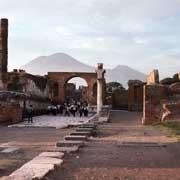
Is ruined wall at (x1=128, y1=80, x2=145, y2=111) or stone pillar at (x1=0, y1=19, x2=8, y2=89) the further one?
ruined wall at (x1=128, y1=80, x2=145, y2=111)

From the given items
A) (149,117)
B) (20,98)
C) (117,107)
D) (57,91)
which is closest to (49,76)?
(57,91)

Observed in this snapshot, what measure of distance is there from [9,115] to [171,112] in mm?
9446

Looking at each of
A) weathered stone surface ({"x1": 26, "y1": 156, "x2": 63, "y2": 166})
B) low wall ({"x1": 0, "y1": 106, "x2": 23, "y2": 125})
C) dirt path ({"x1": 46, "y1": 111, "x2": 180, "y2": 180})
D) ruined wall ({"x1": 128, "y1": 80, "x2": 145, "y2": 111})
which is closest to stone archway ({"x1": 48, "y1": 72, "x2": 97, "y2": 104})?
ruined wall ({"x1": 128, "y1": 80, "x2": 145, "y2": 111})

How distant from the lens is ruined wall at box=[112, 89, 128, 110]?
200 feet

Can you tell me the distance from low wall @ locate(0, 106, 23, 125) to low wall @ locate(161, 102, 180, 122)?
29.0 ft

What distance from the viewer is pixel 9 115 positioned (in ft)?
91.5

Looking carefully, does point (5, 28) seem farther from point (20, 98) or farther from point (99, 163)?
point (99, 163)

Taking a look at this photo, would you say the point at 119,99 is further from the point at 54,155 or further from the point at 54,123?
the point at 54,155

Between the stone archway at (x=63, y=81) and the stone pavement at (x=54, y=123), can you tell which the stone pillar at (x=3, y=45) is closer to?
the stone archway at (x=63, y=81)

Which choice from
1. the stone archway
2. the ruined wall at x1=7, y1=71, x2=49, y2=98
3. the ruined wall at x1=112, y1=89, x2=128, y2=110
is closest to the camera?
the ruined wall at x1=7, y1=71, x2=49, y2=98

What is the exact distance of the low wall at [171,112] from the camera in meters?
26.3

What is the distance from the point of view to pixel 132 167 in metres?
9.63

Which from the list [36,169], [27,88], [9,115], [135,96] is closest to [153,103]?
[9,115]

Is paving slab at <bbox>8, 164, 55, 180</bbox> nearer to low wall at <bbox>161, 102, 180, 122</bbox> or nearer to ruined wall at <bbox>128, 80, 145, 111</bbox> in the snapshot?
low wall at <bbox>161, 102, 180, 122</bbox>
